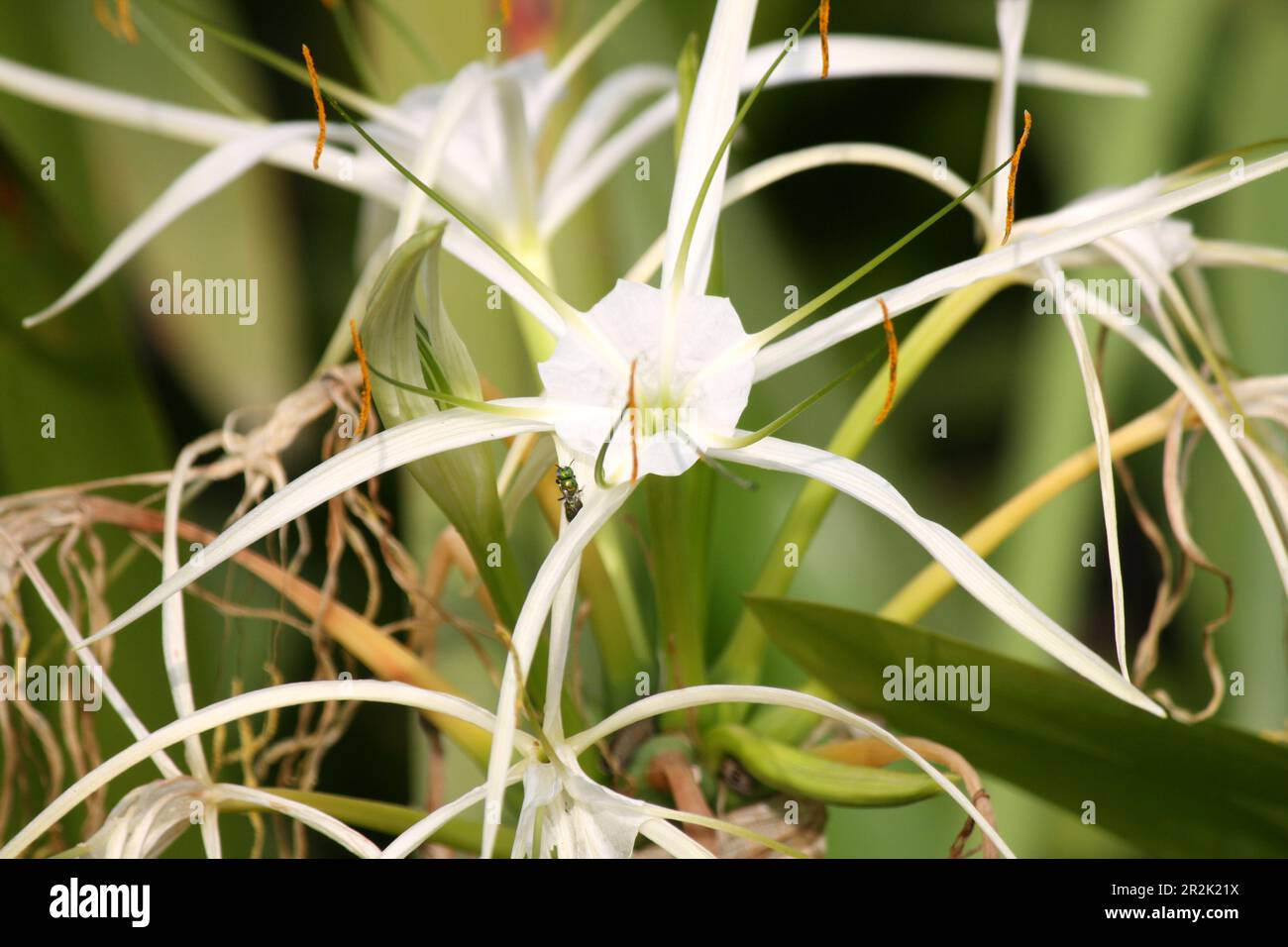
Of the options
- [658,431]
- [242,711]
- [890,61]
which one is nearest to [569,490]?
[658,431]

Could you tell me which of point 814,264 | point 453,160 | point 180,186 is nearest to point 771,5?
point 814,264

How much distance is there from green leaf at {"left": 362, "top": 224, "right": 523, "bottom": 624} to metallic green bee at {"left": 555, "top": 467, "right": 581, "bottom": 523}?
0.08 feet

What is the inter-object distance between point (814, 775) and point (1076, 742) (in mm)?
113

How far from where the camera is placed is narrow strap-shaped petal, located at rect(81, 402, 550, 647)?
0.35 metres

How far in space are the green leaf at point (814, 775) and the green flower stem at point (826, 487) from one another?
3 cm

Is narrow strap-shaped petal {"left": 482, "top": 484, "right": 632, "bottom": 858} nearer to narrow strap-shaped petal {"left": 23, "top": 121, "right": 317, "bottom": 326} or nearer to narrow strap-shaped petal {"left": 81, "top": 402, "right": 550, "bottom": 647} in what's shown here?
narrow strap-shaped petal {"left": 81, "top": 402, "right": 550, "bottom": 647}

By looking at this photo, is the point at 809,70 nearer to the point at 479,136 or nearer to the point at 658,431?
the point at 479,136

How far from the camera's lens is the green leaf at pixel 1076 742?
16.6 inches

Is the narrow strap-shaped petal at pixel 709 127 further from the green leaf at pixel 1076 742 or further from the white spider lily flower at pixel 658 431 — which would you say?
the green leaf at pixel 1076 742

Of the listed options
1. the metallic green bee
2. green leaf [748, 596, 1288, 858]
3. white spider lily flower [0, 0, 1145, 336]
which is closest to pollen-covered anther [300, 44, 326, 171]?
white spider lily flower [0, 0, 1145, 336]

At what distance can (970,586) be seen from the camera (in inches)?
14.3
